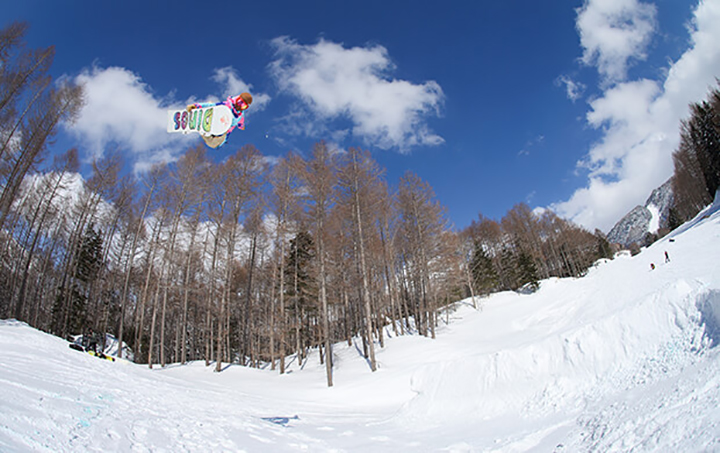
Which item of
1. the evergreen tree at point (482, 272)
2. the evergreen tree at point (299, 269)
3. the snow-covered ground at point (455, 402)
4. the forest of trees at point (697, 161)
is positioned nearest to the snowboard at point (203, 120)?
the snow-covered ground at point (455, 402)

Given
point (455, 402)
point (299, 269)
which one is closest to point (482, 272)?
point (299, 269)

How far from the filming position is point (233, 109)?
6258 mm

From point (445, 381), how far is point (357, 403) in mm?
3076

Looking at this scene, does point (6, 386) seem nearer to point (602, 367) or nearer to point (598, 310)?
point (602, 367)

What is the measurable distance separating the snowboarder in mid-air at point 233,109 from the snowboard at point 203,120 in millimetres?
87

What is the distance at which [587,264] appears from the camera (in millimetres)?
49938

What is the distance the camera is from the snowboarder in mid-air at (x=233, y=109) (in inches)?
246

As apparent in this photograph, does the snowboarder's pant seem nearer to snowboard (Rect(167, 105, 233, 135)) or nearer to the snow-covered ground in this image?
snowboard (Rect(167, 105, 233, 135))

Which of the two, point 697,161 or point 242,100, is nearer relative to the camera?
point 242,100

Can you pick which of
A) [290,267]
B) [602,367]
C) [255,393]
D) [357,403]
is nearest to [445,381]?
[357,403]

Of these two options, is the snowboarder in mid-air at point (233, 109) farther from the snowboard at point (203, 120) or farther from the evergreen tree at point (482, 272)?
the evergreen tree at point (482, 272)

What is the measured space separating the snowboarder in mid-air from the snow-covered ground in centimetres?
494

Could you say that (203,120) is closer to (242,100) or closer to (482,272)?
(242,100)

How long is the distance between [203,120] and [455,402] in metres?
9.16
